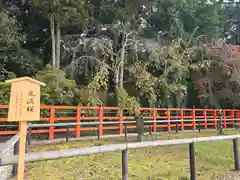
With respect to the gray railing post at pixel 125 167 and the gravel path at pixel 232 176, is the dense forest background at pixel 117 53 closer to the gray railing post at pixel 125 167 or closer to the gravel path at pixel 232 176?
the gravel path at pixel 232 176

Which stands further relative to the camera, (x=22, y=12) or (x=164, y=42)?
(x=164, y=42)

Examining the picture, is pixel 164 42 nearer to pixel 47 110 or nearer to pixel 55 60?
pixel 55 60

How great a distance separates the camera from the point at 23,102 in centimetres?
219

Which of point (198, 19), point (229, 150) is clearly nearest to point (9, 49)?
point (229, 150)

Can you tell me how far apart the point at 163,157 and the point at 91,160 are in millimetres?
1613

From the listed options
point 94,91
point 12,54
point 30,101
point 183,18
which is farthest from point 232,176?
point 183,18

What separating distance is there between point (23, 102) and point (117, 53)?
9959 mm

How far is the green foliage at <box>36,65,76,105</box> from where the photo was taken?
9.58m

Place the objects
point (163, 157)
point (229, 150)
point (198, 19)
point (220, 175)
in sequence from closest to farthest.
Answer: point (220, 175)
point (163, 157)
point (229, 150)
point (198, 19)

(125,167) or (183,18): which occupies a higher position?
(183,18)

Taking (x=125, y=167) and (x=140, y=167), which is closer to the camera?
(x=125, y=167)

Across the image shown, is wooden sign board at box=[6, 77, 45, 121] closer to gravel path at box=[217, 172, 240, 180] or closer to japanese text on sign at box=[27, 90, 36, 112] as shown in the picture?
japanese text on sign at box=[27, 90, 36, 112]

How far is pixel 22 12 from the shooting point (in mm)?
12820

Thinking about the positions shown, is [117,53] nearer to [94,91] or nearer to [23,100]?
[94,91]
